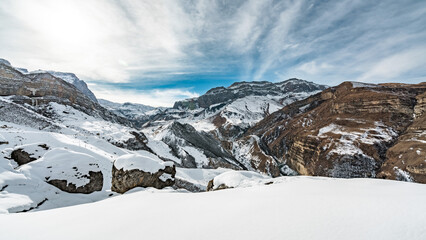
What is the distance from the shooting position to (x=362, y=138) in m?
61.2

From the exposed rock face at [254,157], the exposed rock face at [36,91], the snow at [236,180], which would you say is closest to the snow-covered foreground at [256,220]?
the snow at [236,180]

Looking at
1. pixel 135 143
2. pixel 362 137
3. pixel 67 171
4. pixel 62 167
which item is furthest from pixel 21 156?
pixel 362 137

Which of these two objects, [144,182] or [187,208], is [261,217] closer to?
[187,208]

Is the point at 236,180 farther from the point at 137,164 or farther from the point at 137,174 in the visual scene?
the point at 137,164

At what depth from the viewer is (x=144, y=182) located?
1505cm

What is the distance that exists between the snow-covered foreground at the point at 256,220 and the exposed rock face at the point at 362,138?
57.5 m

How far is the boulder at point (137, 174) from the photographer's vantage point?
14742mm

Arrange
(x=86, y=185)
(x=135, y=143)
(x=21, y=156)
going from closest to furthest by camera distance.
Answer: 1. (x=86, y=185)
2. (x=21, y=156)
3. (x=135, y=143)

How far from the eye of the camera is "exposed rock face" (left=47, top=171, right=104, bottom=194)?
11.9 meters

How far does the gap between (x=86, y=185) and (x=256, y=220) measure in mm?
13842

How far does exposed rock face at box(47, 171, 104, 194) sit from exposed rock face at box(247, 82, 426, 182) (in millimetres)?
64431

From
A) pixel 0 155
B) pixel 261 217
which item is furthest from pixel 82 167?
pixel 261 217

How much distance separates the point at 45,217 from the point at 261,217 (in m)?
7.51

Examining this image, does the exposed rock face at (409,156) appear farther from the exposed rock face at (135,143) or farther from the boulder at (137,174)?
the exposed rock face at (135,143)
